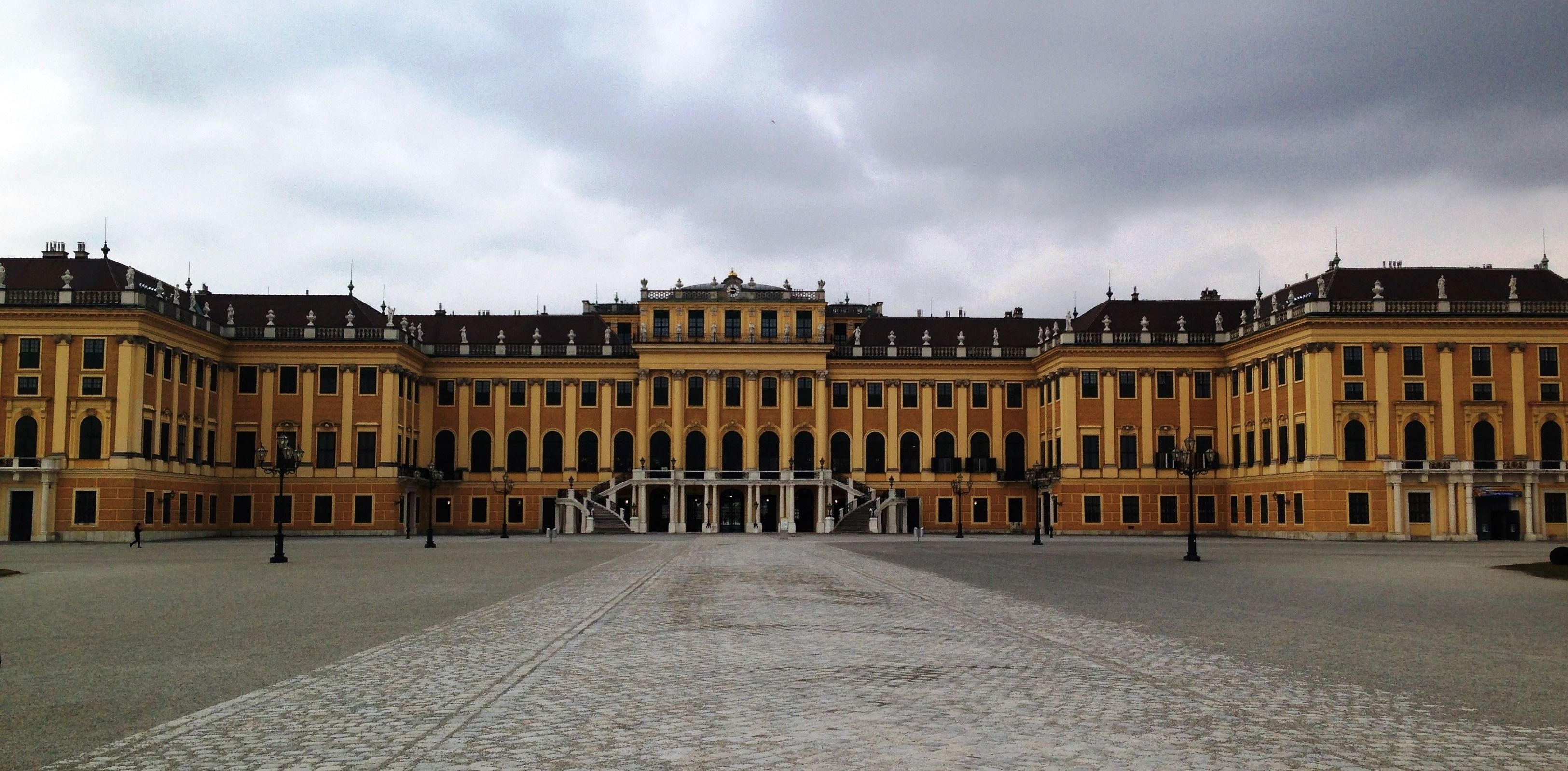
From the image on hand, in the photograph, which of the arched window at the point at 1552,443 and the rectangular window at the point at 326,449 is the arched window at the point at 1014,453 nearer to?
the arched window at the point at 1552,443

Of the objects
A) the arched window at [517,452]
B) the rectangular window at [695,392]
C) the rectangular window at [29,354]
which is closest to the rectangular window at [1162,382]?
the rectangular window at [695,392]

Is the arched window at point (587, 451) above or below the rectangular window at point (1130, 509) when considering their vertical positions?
above

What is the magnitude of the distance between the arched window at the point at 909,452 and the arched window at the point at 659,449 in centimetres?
1571

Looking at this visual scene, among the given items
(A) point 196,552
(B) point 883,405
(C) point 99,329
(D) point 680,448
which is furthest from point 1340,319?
(C) point 99,329

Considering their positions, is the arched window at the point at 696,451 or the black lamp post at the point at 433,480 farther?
the arched window at the point at 696,451

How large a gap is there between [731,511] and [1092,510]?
2430 cm

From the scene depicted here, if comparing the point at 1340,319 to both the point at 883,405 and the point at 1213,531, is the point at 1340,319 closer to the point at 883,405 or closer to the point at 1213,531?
the point at 1213,531

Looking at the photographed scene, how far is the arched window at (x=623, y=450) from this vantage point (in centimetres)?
9169

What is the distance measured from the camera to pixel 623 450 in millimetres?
91875

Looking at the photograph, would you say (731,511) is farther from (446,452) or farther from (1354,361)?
(1354,361)

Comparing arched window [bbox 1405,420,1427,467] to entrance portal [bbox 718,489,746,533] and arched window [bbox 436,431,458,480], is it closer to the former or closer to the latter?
entrance portal [bbox 718,489,746,533]

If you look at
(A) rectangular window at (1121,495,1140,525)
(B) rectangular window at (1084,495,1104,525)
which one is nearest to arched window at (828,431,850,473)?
(B) rectangular window at (1084,495,1104,525)

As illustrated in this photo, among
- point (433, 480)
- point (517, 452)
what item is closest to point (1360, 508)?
point (517, 452)

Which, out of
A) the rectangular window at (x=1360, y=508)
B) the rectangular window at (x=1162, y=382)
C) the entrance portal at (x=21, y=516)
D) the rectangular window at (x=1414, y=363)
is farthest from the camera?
the rectangular window at (x=1162, y=382)
